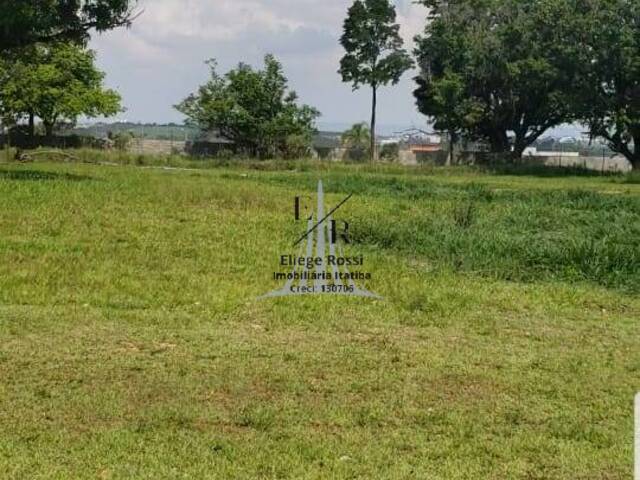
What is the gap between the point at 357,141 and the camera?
50.5 metres

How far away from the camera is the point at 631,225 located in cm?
1241

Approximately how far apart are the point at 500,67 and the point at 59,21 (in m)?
28.9

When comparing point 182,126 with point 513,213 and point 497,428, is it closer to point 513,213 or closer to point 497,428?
point 513,213

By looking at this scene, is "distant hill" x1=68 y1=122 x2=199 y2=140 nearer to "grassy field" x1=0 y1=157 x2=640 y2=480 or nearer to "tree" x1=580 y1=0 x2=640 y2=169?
"tree" x1=580 y1=0 x2=640 y2=169

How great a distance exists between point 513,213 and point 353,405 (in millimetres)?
10401

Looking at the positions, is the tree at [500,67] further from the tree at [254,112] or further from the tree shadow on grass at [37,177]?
the tree shadow on grass at [37,177]

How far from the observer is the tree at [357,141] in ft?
152

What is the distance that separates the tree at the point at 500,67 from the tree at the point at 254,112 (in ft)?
25.4

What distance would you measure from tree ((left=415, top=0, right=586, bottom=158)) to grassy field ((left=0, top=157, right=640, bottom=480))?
97.5ft

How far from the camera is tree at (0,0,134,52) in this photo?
16.3 m

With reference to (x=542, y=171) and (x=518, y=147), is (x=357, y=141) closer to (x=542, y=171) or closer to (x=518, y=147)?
(x=518, y=147)

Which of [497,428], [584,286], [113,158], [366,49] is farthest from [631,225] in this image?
[366,49]

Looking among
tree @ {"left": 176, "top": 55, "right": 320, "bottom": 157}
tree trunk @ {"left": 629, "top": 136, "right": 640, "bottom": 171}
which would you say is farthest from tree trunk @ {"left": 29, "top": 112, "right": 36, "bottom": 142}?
tree trunk @ {"left": 629, "top": 136, "right": 640, "bottom": 171}

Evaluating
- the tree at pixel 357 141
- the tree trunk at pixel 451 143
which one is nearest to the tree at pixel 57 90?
the tree at pixel 357 141
